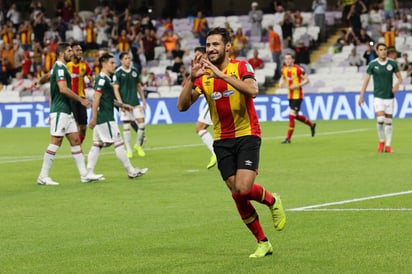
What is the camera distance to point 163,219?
13.1m

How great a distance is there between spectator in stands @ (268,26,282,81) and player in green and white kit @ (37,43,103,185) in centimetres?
2382

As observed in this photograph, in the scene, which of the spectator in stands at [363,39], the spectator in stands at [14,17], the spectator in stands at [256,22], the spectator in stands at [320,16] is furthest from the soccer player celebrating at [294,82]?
the spectator in stands at [14,17]

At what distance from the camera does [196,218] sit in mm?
13078

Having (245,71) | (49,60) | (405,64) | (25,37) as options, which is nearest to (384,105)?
(245,71)

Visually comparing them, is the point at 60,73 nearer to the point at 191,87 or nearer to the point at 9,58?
the point at 191,87

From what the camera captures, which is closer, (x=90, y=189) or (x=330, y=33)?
(x=90, y=189)

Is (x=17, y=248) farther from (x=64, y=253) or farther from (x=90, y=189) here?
(x=90, y=189)

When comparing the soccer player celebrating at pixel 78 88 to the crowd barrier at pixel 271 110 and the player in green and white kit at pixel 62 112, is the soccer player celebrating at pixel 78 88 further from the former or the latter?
the crowd barrier at pixel 271 110

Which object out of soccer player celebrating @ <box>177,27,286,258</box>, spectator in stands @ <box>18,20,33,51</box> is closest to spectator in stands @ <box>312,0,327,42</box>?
spectator in stands @ <box>18,20,33,51</box>

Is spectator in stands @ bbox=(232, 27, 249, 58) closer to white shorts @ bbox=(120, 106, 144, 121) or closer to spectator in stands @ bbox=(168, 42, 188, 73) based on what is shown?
spectator in stands @ bbox=(168, 42, 188, 73)

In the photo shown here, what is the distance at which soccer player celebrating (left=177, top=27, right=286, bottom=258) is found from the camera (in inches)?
398

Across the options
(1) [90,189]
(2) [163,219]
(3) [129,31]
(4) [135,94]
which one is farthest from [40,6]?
(2) [163,219]

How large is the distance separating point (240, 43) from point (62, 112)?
25380 millimetres

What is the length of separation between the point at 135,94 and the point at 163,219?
1118cm
